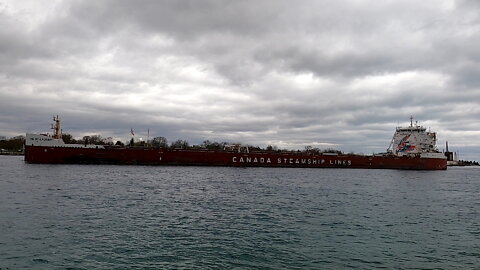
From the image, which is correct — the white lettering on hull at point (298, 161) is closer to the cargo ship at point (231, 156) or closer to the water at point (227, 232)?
the cargo ship at point (231, 156)

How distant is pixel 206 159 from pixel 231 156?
14.9ft

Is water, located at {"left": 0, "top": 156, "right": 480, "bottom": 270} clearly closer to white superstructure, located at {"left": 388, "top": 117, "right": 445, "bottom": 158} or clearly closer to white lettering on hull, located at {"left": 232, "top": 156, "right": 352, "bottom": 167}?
white lettering on hull, located at {"left": 232, "top": 156, "right": 352, "bottom": 167}

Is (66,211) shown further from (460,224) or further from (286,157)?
(286,157)

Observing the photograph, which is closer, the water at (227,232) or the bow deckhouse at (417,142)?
the water at (227,232)

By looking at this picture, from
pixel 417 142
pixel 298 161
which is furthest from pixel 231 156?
pixel 417 142

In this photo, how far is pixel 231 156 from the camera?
68.1m

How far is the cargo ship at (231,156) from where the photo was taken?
193 feet

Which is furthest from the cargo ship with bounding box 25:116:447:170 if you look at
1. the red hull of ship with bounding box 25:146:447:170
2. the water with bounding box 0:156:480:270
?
the water with bounding box 0:156:480:270

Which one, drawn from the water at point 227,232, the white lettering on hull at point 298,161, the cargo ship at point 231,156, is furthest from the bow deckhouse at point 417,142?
the water at point 227,232

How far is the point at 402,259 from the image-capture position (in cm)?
1252

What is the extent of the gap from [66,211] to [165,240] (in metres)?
7.99

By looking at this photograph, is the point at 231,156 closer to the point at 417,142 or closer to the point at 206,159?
the point at 206,159

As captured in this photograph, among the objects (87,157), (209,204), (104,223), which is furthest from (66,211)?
(87,157)

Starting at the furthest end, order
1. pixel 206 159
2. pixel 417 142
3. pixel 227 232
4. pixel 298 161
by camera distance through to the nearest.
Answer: pixel 417 142 < pixel 298 161 < pixel 206 159 < pixel 227 232
